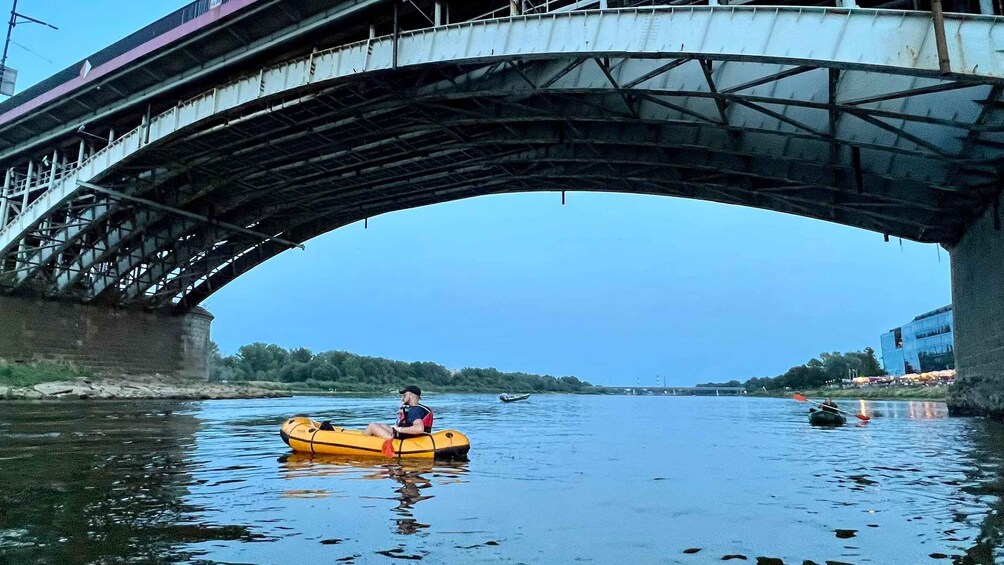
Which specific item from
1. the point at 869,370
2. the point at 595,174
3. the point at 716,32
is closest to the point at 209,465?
the point at 716,32

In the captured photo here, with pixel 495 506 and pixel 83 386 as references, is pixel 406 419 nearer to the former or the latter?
pixel 495 506

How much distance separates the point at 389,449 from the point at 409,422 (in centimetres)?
96

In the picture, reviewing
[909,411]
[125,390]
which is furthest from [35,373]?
[909,411]

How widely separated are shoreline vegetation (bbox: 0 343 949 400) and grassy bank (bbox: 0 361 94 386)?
5 centimetres

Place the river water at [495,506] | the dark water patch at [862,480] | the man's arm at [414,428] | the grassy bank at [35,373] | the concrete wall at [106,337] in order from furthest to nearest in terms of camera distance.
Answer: the concrete wall at [106,337]
the grassy bank at [35,373]
the man's arm at [414,428]
the dark water patch at [862,480]
the river water at [495,506]

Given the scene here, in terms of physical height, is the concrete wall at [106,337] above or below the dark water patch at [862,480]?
above

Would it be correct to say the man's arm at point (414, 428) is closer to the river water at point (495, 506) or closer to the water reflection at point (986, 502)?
the river water at point (495, 506)

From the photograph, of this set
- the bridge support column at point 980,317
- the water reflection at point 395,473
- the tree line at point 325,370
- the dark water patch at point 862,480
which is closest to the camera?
the water reflection at point 395,473

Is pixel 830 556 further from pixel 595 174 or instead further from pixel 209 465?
pixel 595 174

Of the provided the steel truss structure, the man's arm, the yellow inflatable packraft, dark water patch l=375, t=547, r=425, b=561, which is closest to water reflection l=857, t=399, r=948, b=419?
the steel truss structure

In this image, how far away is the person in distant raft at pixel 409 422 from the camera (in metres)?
12.1

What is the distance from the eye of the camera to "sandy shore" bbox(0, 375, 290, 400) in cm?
3644

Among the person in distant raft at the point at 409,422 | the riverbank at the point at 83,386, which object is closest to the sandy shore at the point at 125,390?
the riverbank at the point at 83,386

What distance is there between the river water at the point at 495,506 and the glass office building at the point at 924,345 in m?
94.2
